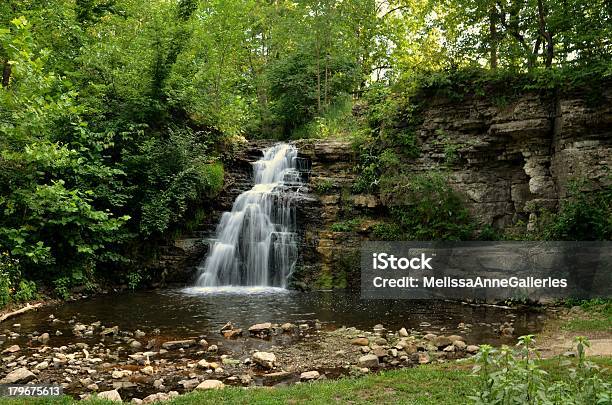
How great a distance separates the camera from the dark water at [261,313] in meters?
9.70

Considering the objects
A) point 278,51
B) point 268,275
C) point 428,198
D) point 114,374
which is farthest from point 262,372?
point 278,51

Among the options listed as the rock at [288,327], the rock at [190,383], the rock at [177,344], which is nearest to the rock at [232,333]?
the rock at [177,344]

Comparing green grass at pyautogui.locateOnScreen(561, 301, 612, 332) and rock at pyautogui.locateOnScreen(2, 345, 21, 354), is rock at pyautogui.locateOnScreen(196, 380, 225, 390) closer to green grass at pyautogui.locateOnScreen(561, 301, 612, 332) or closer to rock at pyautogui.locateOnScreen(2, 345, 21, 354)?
rock at pyautogui.locateOnScreen(2, 345, 21, 354)

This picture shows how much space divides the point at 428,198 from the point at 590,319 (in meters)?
6.07

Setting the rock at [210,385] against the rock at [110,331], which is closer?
the rock at [210,385]

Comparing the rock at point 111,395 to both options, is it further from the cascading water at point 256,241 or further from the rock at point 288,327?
the cascading water at point 256,241

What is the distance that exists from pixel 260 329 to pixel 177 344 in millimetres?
1709

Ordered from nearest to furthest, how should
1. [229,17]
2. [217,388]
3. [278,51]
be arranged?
[217,388] < [229,17] < [278,51]

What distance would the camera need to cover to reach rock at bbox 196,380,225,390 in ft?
19.9

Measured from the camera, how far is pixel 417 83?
15.8 metres

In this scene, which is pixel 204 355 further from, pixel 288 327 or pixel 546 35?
pixel 546 35

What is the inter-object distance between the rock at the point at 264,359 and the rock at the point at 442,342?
293 centimetres

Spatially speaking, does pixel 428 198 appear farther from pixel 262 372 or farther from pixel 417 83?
pixel 262 372

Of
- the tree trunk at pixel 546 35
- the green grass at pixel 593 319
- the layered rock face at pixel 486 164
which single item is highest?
the tree trunk at pixel 546 35
